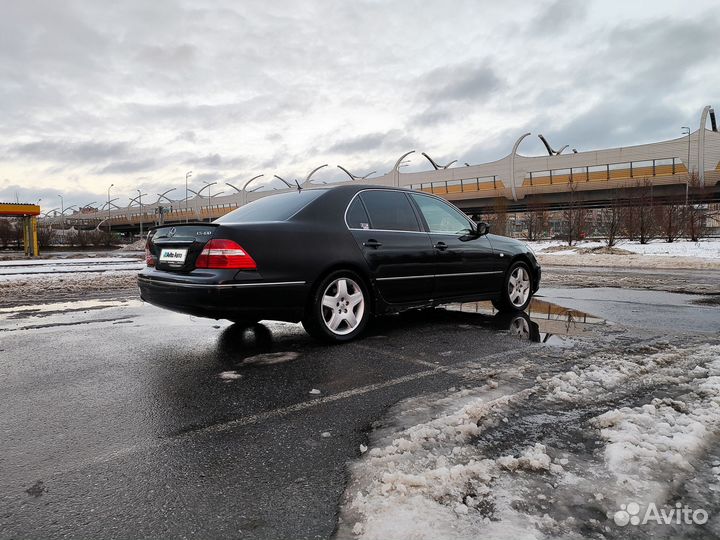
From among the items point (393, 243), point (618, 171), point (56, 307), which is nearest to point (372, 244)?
point (393, 243)

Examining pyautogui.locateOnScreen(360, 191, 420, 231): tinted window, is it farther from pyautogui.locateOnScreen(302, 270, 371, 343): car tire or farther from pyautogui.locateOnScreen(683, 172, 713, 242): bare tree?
pyautogui.locateOnScreen(683, 172, 713, 242): bare tree

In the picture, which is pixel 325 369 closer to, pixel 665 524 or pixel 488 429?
pixel 488 429

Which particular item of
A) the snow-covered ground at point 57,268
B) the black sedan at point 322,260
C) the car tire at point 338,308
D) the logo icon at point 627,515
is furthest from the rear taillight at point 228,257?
the snow-covered ground at point 57,268

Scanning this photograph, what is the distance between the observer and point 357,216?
15.8 feet

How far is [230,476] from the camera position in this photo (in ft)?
6.73

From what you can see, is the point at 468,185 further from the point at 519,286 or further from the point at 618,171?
the point at 519,286

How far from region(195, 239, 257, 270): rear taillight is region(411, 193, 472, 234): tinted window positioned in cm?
228

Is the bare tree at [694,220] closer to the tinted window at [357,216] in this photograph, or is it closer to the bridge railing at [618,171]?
the bridge railing at [618,171]

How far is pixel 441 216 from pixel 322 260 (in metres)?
1.97

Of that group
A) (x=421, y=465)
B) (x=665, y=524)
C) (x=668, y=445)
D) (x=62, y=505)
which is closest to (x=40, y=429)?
(x=62, y=505)

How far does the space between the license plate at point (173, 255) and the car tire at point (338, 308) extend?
1.16 metres

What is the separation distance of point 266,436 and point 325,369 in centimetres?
125

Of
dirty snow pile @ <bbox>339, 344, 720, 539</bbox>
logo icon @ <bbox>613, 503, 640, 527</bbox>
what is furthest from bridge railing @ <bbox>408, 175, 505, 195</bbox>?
logo icon @ <bbox>613, 503, 640, 527</bbox>

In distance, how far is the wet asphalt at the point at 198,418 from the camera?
A: 1790 mm
